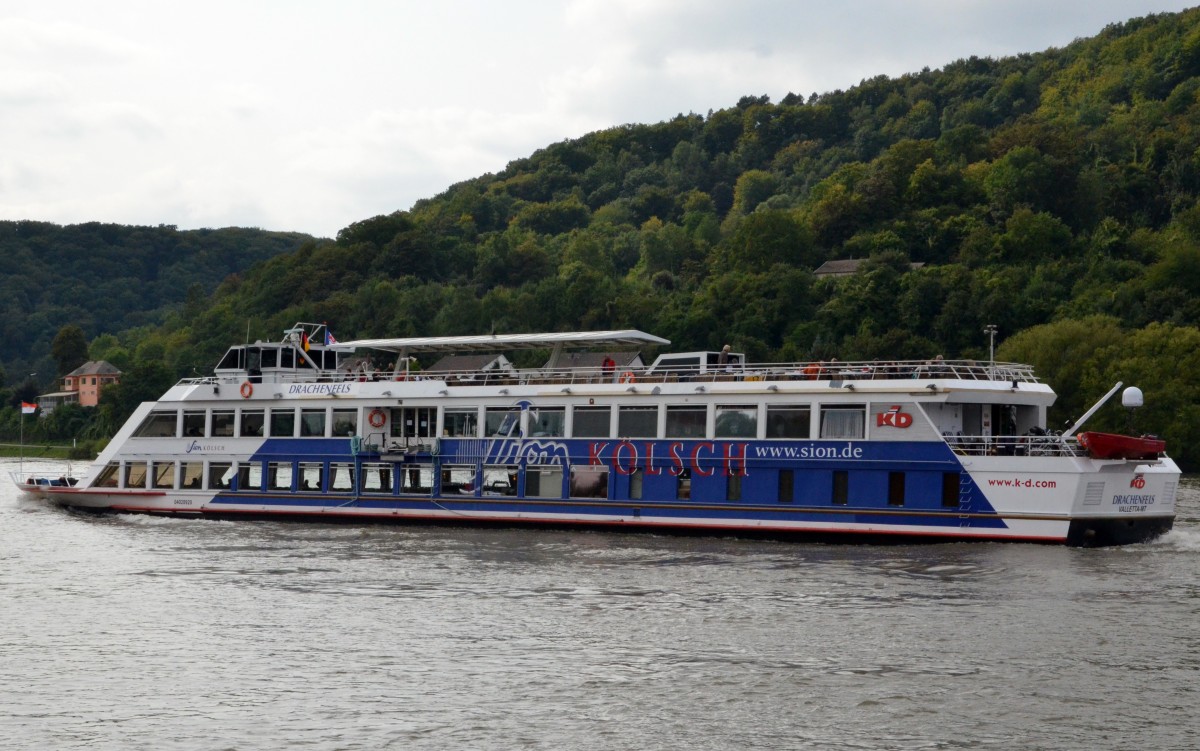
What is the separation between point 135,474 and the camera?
148 ft

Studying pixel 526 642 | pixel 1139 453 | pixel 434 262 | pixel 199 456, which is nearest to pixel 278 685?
pixel 526 642

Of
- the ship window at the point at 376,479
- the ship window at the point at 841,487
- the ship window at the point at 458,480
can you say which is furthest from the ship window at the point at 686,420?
the ship window at the point at 376,479

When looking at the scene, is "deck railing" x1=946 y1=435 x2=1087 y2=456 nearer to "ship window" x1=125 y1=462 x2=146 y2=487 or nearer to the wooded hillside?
"ship window" x1=125 y1=462 x2=146 y2=487

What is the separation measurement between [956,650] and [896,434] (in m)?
12.6

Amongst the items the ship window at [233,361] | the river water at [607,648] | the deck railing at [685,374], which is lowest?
the river water at [607,648]

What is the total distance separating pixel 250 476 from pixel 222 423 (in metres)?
2.08

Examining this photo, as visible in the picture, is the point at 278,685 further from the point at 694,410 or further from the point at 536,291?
the point at 536,291

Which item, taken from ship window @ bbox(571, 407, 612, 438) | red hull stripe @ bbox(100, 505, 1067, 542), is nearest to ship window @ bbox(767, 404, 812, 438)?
red hull stripe @ bbox(100, 505, 1067, 542)

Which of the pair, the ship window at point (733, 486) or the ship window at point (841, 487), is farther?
the ship window at point (733, 486)

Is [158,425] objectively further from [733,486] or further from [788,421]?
[788,421]

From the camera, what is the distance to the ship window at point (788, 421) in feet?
117

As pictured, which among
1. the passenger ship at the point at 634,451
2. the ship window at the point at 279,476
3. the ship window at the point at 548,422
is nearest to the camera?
the passenger ship at the point at 634,451

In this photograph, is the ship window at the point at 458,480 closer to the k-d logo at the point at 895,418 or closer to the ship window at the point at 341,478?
the ship window at the point at 341,478

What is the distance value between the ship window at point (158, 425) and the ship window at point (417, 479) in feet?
28.3
